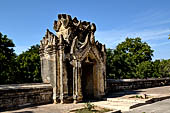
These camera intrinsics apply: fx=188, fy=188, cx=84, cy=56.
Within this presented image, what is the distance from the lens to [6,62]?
21953 millimetres

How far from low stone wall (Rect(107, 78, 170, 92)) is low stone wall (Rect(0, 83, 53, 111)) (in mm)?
6368

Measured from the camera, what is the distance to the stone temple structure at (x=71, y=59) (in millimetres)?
11133

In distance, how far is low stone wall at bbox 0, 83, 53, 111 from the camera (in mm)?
8930

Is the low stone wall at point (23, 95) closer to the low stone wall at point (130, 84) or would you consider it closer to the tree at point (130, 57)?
the low stone wall at point (130, 84)

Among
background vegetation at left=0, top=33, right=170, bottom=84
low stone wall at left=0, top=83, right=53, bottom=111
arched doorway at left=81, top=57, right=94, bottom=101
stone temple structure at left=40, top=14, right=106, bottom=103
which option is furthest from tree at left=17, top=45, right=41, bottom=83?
low stone wall at left=0, top=83, right=53, bottom=111

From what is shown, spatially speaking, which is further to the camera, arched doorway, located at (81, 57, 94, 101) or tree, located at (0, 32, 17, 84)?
tree, located at (0, 32, 17, 84)

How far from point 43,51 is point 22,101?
3.71 metres

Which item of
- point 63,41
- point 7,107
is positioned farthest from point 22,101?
point 63,41

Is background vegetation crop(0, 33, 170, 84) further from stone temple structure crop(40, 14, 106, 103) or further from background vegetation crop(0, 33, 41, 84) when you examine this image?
stone temple structure crop(40, 14, 106, 103)

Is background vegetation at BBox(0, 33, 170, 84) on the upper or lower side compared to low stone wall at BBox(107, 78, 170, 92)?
upper

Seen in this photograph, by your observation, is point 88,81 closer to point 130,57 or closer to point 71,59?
point 71,59

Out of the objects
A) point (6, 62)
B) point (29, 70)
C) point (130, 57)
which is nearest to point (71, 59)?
point (6, 62)

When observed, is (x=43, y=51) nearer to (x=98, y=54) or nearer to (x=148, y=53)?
(x=98, y=54)

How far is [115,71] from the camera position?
3080 cm
